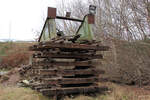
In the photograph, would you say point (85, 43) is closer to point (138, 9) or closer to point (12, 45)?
point (138, 9)

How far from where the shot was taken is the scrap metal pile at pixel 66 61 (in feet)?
13.0

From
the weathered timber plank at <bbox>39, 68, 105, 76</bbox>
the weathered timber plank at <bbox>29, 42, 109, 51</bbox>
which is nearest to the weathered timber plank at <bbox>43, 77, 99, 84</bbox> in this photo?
the weathered timber plank at <bbox>39, 68, 105, 76</bbox>

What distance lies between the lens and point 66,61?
14.2 feet

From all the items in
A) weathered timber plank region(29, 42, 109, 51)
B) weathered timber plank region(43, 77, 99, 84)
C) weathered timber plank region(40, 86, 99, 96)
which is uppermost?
weathered timber plank region(29, 42, 109, 51)

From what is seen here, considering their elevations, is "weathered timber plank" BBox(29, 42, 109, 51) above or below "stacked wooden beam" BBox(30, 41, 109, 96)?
above

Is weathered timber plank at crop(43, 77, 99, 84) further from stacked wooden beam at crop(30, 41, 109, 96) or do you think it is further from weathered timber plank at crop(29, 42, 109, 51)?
weathered timber plank at crop(29, 42, 109, 51)

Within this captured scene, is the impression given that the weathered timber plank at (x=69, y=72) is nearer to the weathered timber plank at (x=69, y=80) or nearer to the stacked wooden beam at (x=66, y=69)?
the stacked wooden beam at (x=66, y=69)

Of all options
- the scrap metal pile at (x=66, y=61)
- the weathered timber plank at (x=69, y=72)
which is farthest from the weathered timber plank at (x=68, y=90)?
the weathered timber plank at (x=69, y=72)

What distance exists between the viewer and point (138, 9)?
6496 mm

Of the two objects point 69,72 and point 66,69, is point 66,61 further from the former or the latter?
point 69,72

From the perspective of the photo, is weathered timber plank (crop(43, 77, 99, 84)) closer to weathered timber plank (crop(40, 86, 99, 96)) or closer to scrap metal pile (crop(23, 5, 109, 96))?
scrap metal pile (crop(23, 5, 109, 96))

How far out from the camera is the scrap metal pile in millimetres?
3947

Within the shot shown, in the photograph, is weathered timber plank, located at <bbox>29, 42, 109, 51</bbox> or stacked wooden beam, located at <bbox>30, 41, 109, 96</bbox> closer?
weathered timber plank, located at <bbox>29, 42, 109, 51</bbox>

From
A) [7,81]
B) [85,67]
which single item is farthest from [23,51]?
[85,67]
